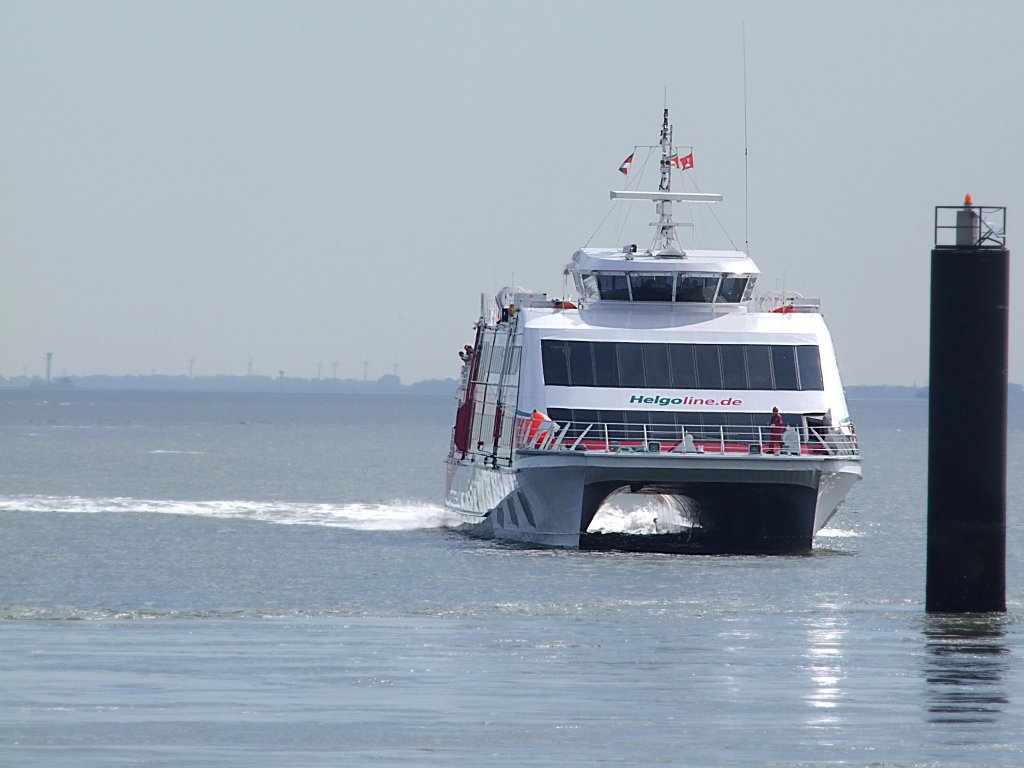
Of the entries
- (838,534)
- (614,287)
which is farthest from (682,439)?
(838,534)

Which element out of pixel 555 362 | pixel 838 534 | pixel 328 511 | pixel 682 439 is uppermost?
pixel 555 362

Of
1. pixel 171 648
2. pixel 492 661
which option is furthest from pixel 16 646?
pixel 492 661

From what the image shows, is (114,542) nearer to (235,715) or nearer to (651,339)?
(651,339)

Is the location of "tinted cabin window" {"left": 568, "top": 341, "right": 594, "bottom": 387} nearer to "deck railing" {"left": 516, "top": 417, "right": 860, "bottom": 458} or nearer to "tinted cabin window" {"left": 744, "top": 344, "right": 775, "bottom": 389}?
"deck railing" {"left": 516, "top": 417, "right": 860, "bottom": 458}

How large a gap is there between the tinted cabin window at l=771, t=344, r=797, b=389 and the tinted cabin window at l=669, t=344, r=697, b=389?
1.37 meters

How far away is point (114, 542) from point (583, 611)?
15541 mm

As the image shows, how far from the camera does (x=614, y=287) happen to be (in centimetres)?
3416

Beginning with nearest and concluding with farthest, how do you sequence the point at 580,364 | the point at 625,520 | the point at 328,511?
the point at 580,364 → the point at 625,520 → the point at 328,511

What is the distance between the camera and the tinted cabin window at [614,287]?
33969mm

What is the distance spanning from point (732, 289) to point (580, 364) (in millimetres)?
3740

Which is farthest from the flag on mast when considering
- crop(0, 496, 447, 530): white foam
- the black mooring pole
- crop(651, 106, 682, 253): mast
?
the black mooring pole

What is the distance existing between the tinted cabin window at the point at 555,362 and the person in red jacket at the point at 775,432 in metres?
3.48

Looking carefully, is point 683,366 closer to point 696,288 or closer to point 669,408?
point 669,408

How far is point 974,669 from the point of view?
58.5 feet
